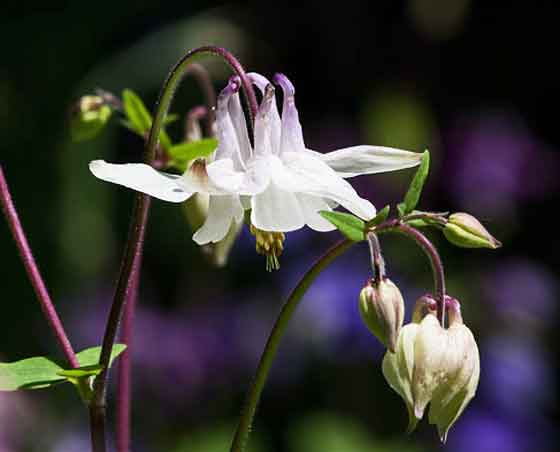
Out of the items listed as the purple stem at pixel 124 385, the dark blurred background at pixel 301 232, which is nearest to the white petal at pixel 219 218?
the purple stem at pixel 124 385

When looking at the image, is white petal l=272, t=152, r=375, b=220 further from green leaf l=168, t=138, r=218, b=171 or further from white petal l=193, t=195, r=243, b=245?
green leaf l=168, t=138, r=218, b=171

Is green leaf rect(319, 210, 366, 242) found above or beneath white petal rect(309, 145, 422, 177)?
beneath

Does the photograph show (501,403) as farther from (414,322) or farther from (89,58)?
(414,322)

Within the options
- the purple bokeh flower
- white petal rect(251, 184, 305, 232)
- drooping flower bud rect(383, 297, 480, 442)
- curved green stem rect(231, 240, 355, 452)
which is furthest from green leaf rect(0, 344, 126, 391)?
the purple bokeh flower

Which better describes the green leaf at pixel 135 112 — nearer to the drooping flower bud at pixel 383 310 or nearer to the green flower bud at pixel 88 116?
the green flower bud at pixel 88 116

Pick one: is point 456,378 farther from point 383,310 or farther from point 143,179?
point 143,179
